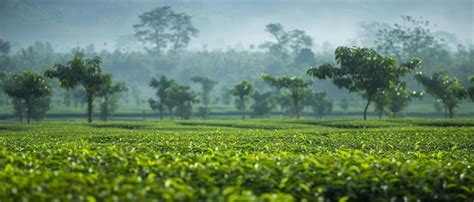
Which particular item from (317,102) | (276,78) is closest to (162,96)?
(276,78)

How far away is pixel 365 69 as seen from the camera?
5088 centimetres

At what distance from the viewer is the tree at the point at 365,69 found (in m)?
51.0

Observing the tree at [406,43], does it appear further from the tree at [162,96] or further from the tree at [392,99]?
the tree at [162,96]

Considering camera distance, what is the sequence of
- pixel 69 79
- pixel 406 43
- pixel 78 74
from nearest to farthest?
pixel 78 74 → pixel 69 79 → pixel 406 43

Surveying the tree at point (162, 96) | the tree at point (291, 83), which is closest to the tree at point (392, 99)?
the tree at point (291, 83)

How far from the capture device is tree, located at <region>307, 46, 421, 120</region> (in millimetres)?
51000

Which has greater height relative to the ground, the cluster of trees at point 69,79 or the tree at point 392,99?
the cluster of trees at point 69,79

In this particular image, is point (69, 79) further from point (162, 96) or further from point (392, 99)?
point (392, 99)

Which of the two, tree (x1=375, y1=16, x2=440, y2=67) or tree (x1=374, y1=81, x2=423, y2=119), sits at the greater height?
tree (x1=375, y1=16, x2=440, y2=67)

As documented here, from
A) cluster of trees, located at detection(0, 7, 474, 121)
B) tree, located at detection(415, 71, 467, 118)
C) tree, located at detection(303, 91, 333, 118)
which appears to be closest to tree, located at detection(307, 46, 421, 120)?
cluster of trees, located at detection(0, 7, 474, 121)

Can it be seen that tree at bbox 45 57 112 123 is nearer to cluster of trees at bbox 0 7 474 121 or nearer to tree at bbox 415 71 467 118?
cluster of trees at bbox 0 7 474 121

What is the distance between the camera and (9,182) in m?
11.1

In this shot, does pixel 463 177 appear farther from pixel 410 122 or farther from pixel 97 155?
pixel 410 122

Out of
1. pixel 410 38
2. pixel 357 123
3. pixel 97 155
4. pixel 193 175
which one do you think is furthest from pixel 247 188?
pixel 410 38
